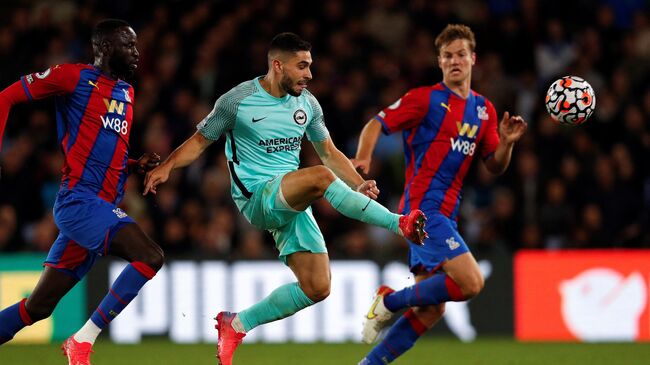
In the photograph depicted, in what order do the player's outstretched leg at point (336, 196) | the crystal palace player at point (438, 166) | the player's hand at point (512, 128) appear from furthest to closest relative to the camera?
the player's hand at point (512, 128)
the crystal palace player at point (438, 166)
the player's outstretched leg at point (336, 196)

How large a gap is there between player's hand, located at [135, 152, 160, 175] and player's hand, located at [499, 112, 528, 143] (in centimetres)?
247

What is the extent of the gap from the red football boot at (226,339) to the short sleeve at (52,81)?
1776 mm

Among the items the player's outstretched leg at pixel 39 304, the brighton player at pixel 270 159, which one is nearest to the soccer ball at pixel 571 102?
the brighton player at pixel 270 159

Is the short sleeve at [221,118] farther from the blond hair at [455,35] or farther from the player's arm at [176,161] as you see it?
the blond hair at [455,35]

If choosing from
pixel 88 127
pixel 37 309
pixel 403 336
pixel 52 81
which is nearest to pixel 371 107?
pixel 403 336

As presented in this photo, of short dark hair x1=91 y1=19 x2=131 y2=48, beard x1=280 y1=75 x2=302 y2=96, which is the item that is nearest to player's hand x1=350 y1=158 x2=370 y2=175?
beard x1=280 y1=75 x2=302 y2=96

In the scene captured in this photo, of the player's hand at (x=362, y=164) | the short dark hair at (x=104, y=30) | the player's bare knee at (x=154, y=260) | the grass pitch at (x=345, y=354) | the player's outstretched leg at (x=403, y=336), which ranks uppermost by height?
the short dark hair at (x=104, y=30)

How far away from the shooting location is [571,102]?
26.2ft

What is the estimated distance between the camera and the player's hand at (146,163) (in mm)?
7359

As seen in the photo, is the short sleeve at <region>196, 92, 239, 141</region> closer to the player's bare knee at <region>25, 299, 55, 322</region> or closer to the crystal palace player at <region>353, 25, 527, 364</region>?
the crystal palace player at <region>353, 25, 527, 364</region>

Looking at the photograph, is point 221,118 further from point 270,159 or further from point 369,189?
point 369,189

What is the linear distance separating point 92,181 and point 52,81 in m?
0.67

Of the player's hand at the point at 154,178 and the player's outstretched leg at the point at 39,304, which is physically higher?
the player's hand at the point at 154,178

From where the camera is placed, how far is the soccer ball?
7.98 metres
